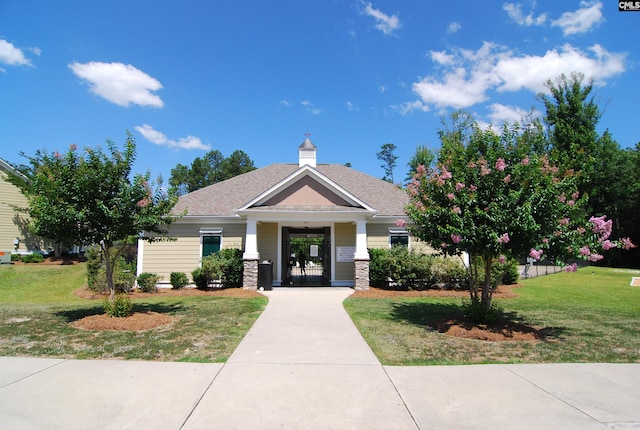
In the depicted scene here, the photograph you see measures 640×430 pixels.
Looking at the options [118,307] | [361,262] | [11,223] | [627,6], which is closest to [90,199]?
[118,307]

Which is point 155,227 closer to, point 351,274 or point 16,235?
point 351,274

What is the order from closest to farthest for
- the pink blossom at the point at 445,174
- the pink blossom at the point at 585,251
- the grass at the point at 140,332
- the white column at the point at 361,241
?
the grass at the point at 140,332
the pink blossom at the point at 585,251
the pink blossom at the point at 445,174
the white column at the point at 361,241

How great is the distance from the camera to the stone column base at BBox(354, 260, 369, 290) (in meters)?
15.5

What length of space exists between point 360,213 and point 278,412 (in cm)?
1170

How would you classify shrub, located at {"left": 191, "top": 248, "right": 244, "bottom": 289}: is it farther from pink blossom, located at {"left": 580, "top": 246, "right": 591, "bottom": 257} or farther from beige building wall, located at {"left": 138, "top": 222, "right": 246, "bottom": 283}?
pink blossom, located at {"left": 580, "top": 246, "right": 591, "bottom": 257}

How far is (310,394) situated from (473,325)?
5.30 metres

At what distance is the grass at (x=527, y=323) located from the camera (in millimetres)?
6512

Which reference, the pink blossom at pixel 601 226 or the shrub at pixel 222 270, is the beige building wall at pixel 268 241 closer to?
the shrub at pixel 222 270

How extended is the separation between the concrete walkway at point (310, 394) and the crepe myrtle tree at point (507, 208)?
2.47 m

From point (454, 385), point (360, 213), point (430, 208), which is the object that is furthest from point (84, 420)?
point (360, 213)

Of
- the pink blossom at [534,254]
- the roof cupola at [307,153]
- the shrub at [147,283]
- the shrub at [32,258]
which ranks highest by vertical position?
the roof cupola at [307,153]

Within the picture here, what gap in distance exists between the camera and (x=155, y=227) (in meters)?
9.71

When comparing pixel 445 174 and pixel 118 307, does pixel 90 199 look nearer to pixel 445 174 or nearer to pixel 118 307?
pixel 118 307

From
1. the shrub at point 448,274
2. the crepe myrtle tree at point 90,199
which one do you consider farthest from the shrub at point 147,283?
the shrub at point 448,274
